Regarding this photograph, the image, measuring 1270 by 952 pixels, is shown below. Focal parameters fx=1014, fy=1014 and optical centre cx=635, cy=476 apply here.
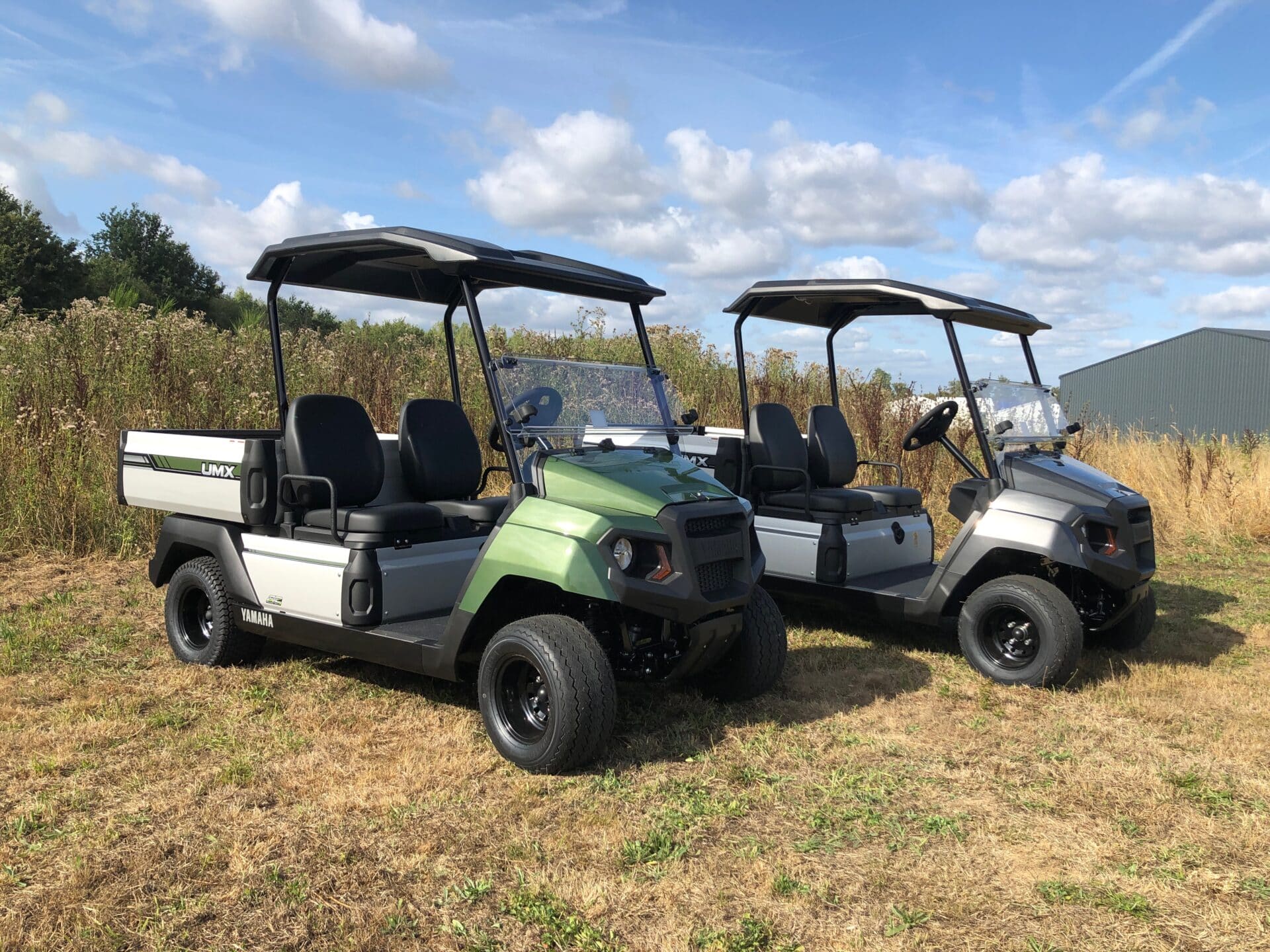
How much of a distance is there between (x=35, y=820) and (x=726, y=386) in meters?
8.44

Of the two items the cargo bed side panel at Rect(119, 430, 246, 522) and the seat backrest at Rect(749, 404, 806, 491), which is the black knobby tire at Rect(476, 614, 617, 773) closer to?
the cargo bed side panel at Rect(119, 430, 246, 522)

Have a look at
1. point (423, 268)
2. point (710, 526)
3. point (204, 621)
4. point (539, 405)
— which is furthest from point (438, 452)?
point (710, 526)

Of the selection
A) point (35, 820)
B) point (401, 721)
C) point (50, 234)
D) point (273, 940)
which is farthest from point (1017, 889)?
point (50, 234)

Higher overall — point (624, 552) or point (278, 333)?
point (278, 333)

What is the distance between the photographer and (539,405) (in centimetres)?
434

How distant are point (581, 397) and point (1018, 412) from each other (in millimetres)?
2804

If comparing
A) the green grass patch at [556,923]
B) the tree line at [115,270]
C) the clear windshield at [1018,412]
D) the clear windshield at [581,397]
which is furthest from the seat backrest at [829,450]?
the tree line at [115,270]

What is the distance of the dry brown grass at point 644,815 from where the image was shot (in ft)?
8.87

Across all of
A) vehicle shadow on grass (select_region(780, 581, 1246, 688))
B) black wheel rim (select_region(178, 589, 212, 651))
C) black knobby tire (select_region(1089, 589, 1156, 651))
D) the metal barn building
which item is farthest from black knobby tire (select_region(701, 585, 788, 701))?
the metal barn building

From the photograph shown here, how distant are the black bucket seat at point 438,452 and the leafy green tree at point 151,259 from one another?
3074cm

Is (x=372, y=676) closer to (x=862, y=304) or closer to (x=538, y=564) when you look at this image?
(x=538, y=564)

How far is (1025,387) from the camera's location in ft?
20.0

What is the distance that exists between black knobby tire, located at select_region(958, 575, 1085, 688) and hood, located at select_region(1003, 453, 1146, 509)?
1.50 feet

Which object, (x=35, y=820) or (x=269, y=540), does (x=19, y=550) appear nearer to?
(x=269, y=540)
